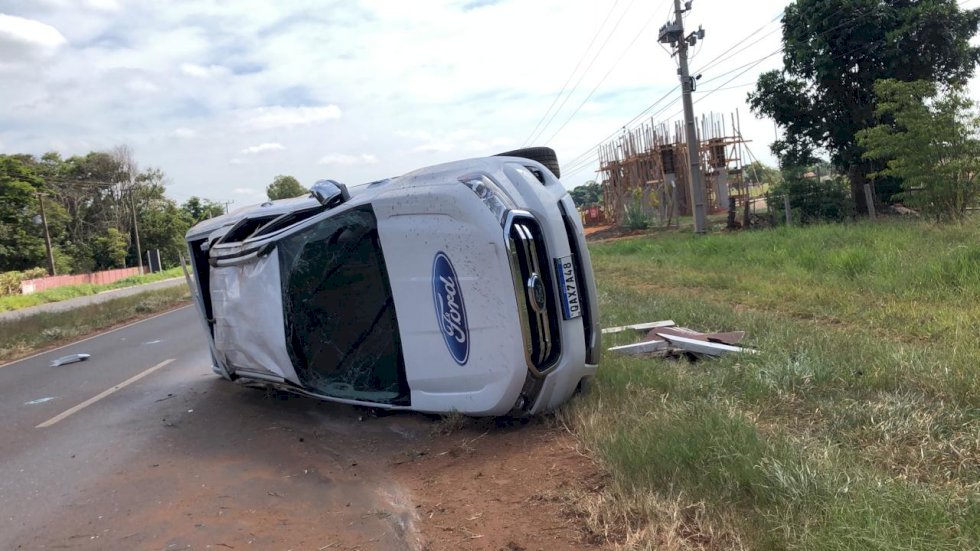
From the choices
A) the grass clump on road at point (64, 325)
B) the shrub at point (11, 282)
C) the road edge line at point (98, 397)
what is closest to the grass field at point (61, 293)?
the shrub at point (11, 282)

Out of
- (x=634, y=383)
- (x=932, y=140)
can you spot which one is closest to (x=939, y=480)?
(x=634, y=383)

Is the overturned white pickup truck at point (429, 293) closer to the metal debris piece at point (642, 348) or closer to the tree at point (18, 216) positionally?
the metal debris piece at point (642, 348)

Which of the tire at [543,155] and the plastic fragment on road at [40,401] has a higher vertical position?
the tire at [543,155]

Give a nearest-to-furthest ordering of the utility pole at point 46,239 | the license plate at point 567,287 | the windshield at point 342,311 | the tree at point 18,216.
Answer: the license plate at point 567,287
the windshield at point 342,311
the tree at point 18,216
the utility pole at point 46,239

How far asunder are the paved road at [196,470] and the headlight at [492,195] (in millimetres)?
1864

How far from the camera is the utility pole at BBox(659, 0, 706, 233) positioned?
25.0 metres

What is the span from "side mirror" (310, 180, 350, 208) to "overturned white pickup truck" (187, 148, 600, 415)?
1 cm

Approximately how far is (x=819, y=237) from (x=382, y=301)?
1172cm

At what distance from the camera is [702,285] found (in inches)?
472

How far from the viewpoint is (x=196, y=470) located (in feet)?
16.4

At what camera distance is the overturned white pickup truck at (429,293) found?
14.9ft

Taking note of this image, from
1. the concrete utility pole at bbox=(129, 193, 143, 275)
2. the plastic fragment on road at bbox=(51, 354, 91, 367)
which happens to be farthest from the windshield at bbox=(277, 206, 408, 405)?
the concrete utility pole at bbox=(129, 193, 143, 275)

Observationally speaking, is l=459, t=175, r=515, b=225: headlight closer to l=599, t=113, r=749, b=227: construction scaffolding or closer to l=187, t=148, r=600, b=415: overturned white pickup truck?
l=187, t=148, r=600, b=415: overturned white pickup truck

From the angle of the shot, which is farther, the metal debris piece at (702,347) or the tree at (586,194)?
the tree at (586,194)
